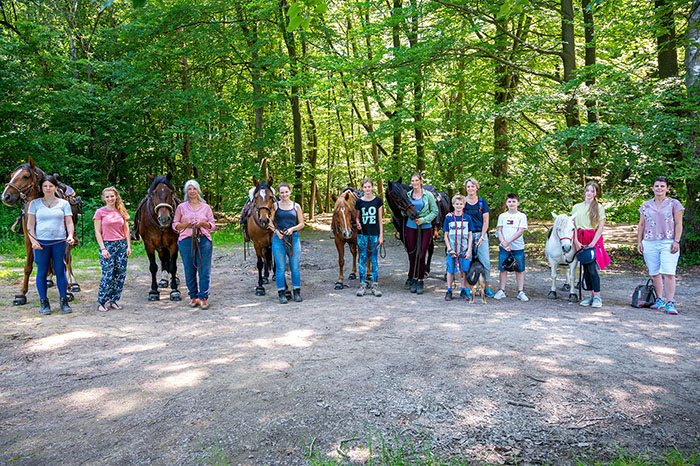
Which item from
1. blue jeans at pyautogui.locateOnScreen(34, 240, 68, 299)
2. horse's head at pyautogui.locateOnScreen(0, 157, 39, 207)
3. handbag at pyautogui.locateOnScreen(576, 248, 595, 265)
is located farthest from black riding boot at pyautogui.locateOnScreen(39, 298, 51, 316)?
handbag at pyautogui.locateOnScreen(576, 248, 595, 265)

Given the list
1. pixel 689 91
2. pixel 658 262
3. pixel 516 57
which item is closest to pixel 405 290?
pixel 658 262

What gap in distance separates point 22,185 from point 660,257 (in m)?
9.44

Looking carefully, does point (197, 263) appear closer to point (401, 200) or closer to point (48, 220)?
point (48, 220)

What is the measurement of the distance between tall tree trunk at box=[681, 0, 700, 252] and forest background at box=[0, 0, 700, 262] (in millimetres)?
37

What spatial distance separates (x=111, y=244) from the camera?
21.3ft

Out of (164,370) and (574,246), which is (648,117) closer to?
(574,246)

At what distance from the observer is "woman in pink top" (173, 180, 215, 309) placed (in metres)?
6.61

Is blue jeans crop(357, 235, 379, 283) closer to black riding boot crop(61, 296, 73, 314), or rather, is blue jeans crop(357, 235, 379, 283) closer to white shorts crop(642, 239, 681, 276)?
white shorts crop(642, 239, 681, 276)

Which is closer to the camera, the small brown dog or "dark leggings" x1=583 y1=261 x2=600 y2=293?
"dark leggings" x1=583 y1=261 x2=600 y2=293

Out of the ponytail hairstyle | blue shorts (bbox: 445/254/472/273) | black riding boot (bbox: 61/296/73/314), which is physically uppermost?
the ponytail hairstyle

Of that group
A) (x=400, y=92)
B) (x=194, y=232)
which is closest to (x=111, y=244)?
(x=194, y=232)

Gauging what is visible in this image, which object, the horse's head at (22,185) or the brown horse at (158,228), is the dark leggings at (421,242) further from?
the horse's head at (22,185)

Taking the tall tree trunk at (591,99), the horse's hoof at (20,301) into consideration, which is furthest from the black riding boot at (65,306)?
the tall tree trunk at (591,99)

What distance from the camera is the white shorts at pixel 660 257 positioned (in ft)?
19.9
